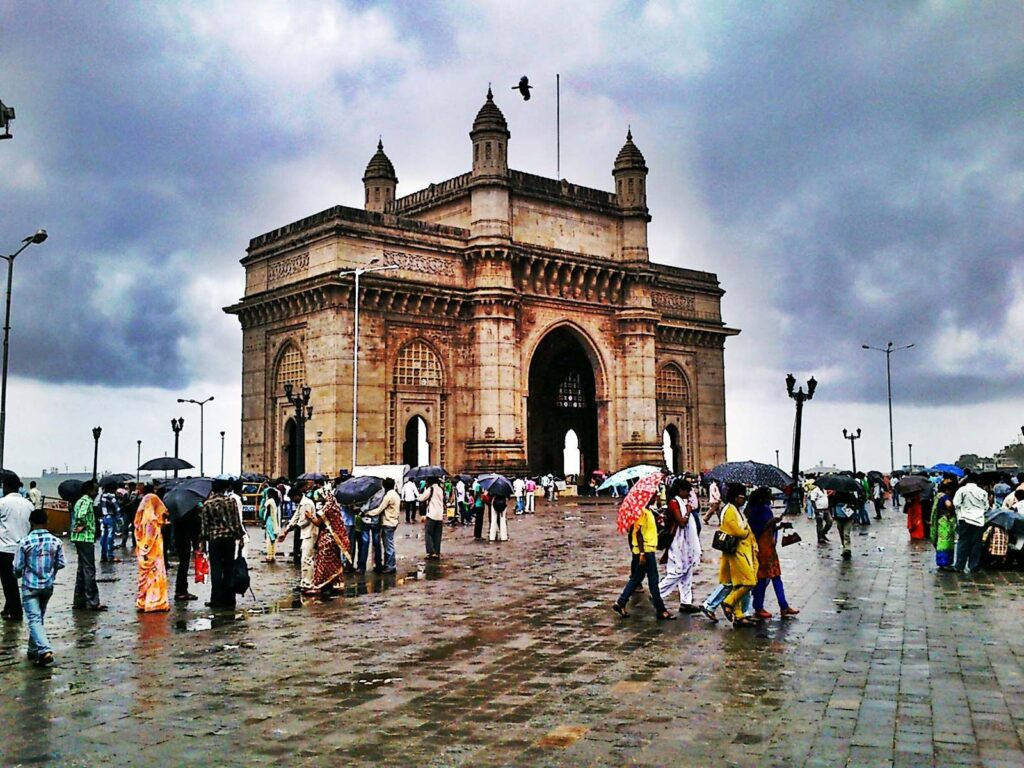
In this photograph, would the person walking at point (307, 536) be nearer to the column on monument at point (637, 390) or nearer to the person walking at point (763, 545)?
the person walking at point (763, 545)

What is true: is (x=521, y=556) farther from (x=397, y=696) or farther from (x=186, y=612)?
(x=397, y=696)

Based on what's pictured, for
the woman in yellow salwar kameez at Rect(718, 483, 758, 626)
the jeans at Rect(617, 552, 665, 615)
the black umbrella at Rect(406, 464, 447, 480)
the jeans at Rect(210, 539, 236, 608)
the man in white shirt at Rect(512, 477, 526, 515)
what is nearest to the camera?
the woman in yellow salwar kameez at Rect(718, 483, 758, 626)

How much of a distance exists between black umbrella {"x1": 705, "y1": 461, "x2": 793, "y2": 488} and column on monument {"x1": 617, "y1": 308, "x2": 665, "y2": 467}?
29860 mm

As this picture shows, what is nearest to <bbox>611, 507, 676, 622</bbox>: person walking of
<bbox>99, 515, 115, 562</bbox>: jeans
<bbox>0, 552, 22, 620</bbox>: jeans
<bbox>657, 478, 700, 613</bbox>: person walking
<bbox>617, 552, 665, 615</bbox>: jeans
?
<bbox>617, 552, 665, 615</bbox>: jeans

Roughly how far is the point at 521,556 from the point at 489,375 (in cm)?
2192

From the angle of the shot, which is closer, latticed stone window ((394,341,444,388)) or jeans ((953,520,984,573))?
jeans ((953,520,984,573))

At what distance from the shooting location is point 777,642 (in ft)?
31.8

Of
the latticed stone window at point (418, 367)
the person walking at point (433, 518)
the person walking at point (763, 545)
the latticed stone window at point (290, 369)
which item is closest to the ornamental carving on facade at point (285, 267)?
the latticed stone window at point (290, 369)

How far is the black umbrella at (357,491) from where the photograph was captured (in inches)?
607

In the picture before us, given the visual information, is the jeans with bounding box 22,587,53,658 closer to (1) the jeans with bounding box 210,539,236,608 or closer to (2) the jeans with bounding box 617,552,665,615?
(1) the jeans with bounding box 210,539,236,608

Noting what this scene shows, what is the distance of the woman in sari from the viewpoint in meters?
14.0

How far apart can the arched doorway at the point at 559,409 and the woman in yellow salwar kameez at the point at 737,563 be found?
39.5 meters

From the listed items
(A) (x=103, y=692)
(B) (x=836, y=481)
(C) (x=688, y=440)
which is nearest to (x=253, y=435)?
(C) (x=688, y=440)

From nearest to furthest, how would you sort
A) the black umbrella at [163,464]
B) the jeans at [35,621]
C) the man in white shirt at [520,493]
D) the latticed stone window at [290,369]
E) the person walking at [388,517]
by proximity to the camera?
the jeans at [35,621], the person walking at [388,517], the black umbrella at [163,464], the man in white shirt at [520,493], the latticed stone window at [290,369]
